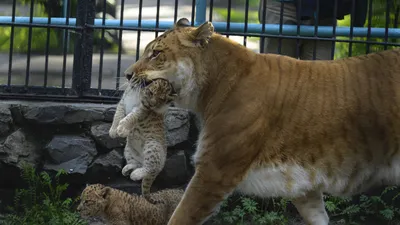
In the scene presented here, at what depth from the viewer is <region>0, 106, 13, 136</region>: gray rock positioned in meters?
7.87

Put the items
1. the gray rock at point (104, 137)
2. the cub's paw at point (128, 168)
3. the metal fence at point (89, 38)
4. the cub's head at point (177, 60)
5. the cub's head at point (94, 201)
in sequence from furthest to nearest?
the metal fence at point (89, 38) < the gray rock at point (104, 137) < the cub's paw at point (128, 168) < the cub's head at point (94, 201) < the cub's head at point (177, 60)

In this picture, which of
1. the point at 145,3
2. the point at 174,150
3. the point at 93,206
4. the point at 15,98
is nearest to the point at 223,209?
the point at 174,150

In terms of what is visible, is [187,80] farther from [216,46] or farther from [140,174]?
[140,174]

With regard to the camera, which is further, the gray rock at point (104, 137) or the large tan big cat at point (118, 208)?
the gray rock at point (104, 137)

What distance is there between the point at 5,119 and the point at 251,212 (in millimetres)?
2370

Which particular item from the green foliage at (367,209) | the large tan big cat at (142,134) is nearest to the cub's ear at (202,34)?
the large tan big cat at (142,134)

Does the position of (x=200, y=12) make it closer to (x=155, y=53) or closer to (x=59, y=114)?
(x=59, y=114)

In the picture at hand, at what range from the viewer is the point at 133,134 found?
7359 millimetres

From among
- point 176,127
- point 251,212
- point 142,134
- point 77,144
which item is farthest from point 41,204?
point 251,212

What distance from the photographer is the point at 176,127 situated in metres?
7.95

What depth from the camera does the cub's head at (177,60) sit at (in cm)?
584

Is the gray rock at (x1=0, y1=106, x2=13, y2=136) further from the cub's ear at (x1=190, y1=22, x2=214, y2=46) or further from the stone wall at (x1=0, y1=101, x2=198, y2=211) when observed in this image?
the cub's ear at (x1=190, y1=22, x2=214, y2=46)

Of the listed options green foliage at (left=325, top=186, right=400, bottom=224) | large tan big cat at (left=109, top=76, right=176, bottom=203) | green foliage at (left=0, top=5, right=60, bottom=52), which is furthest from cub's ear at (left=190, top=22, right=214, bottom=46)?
green foliage at (left=0, top=5, right=60, bottom=52)

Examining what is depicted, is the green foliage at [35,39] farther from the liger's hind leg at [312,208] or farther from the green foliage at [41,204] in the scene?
the liger's hind leg at [312,208]
